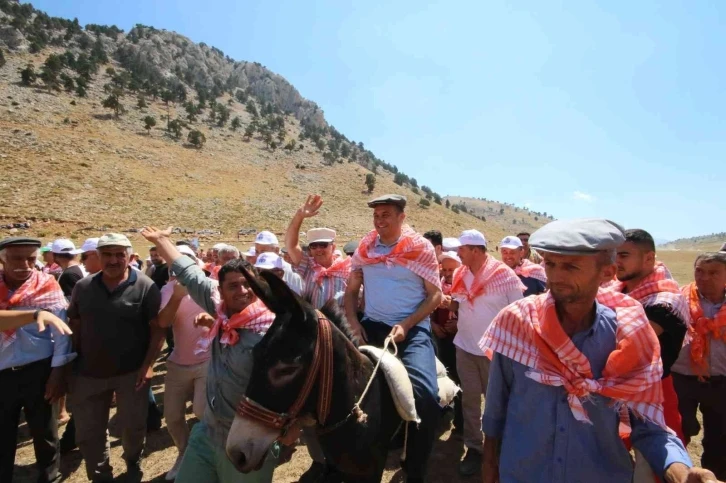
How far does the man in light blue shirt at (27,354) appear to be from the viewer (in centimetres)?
382

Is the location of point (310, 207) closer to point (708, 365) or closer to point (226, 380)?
point (226, 380)

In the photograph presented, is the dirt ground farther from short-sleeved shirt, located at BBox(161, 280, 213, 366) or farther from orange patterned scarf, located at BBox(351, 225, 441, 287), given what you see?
orange patterned scarf, located at BBox(351, 225, 441, 287)

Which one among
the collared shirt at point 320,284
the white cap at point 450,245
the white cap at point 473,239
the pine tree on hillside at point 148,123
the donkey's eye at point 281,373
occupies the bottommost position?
the collared shirt at point 320,284

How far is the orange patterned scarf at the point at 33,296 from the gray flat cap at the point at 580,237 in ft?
15.8

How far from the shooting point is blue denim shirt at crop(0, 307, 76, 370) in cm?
380

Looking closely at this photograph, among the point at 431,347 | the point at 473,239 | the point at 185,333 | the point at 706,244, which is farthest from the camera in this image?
the point at 706,244

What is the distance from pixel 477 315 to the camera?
Answer: 479 centimetres

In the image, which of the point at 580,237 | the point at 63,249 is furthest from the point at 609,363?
the point at 63,249

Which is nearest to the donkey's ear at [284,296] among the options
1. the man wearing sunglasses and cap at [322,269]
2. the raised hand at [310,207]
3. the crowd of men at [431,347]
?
the crowd of men at [431,347]

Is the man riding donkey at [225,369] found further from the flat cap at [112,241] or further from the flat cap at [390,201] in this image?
the flat cap at [390,201]

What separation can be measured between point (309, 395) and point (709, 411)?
15.1 ft

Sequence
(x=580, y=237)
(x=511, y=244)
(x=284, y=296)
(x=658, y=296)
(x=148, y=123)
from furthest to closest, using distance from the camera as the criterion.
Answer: (x=148, y=123) < (x=511, y=244) < (x=658, y=296) < (x=284, y=296) < (x=580, y=237)

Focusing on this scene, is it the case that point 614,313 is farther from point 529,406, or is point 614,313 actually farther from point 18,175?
point 18,175

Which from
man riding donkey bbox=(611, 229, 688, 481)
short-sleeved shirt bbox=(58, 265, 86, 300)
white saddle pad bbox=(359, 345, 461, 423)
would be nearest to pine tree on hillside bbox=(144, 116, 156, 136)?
short-sleeved shirt bbox=(58, 265, 86, 300)
